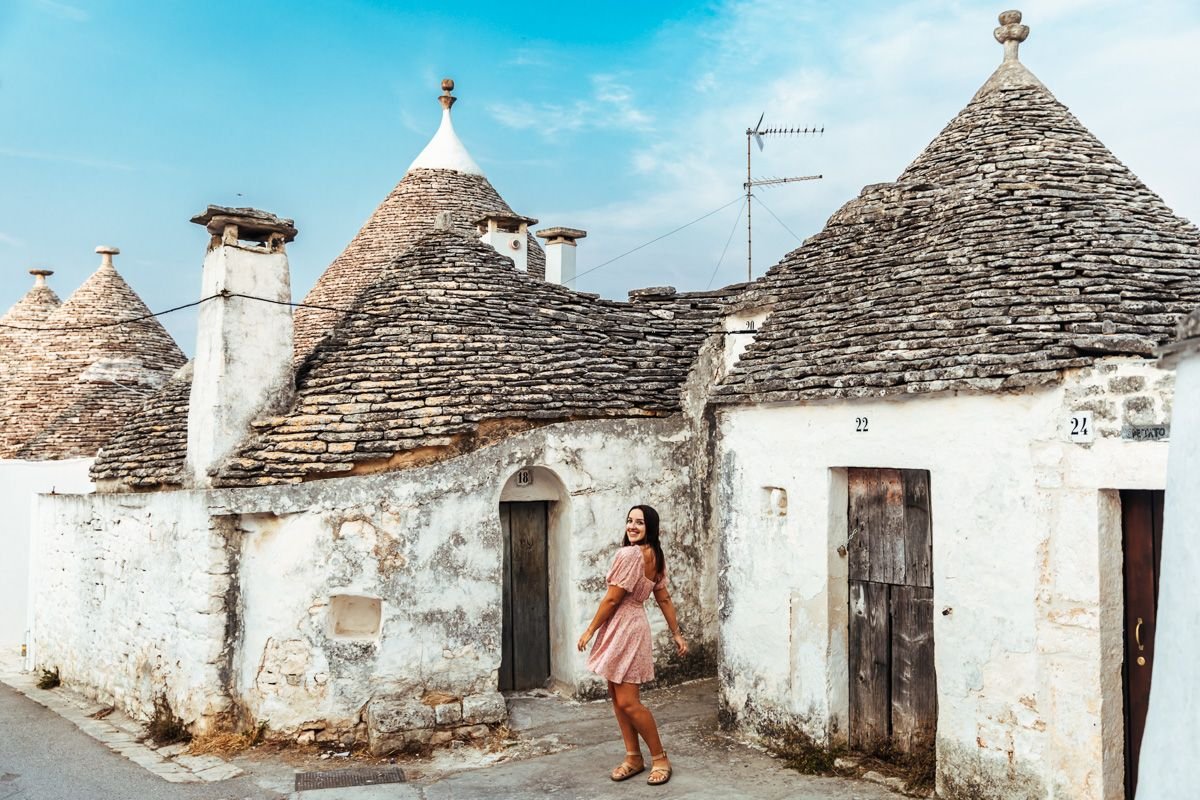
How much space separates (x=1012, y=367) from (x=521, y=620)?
16.7 feet

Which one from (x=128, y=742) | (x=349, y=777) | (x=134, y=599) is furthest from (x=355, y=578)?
(x=134, y=599)

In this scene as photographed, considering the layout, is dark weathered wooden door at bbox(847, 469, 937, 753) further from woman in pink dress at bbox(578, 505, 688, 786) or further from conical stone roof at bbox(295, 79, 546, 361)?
conical stone roof at bbox(295, 79, 546, 361)

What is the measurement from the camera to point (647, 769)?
701cm

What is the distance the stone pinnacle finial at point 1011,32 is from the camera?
29.8 feet

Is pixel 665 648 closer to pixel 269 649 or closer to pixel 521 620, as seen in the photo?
pixel 521 620

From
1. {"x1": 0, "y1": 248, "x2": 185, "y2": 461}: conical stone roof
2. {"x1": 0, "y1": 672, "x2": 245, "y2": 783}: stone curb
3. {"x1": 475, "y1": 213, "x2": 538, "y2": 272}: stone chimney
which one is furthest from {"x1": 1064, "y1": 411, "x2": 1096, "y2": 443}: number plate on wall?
{"x1": 0, "y1": 248, "x2": 185, "y2": 461}: conical stone roof

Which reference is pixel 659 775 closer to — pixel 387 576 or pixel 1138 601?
pixel 387 576

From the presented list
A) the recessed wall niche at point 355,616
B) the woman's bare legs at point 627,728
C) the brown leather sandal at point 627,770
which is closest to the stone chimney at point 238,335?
the recessed wall niche at point 355,616

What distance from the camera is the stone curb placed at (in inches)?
287

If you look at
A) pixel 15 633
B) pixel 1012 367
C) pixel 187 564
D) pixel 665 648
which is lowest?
pixel 15 633

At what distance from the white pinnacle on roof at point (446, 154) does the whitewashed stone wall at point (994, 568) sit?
39.7 ft

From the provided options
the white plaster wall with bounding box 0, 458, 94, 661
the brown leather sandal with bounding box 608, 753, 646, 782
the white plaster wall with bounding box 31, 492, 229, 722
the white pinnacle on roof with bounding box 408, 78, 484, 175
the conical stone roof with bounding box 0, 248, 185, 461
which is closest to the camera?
the brown leather sandal with bounding box 608, 753, 646, 782

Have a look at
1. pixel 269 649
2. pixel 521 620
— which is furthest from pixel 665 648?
pixel 269 649

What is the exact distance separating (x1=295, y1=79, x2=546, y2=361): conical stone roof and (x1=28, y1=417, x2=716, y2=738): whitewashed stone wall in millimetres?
7395
